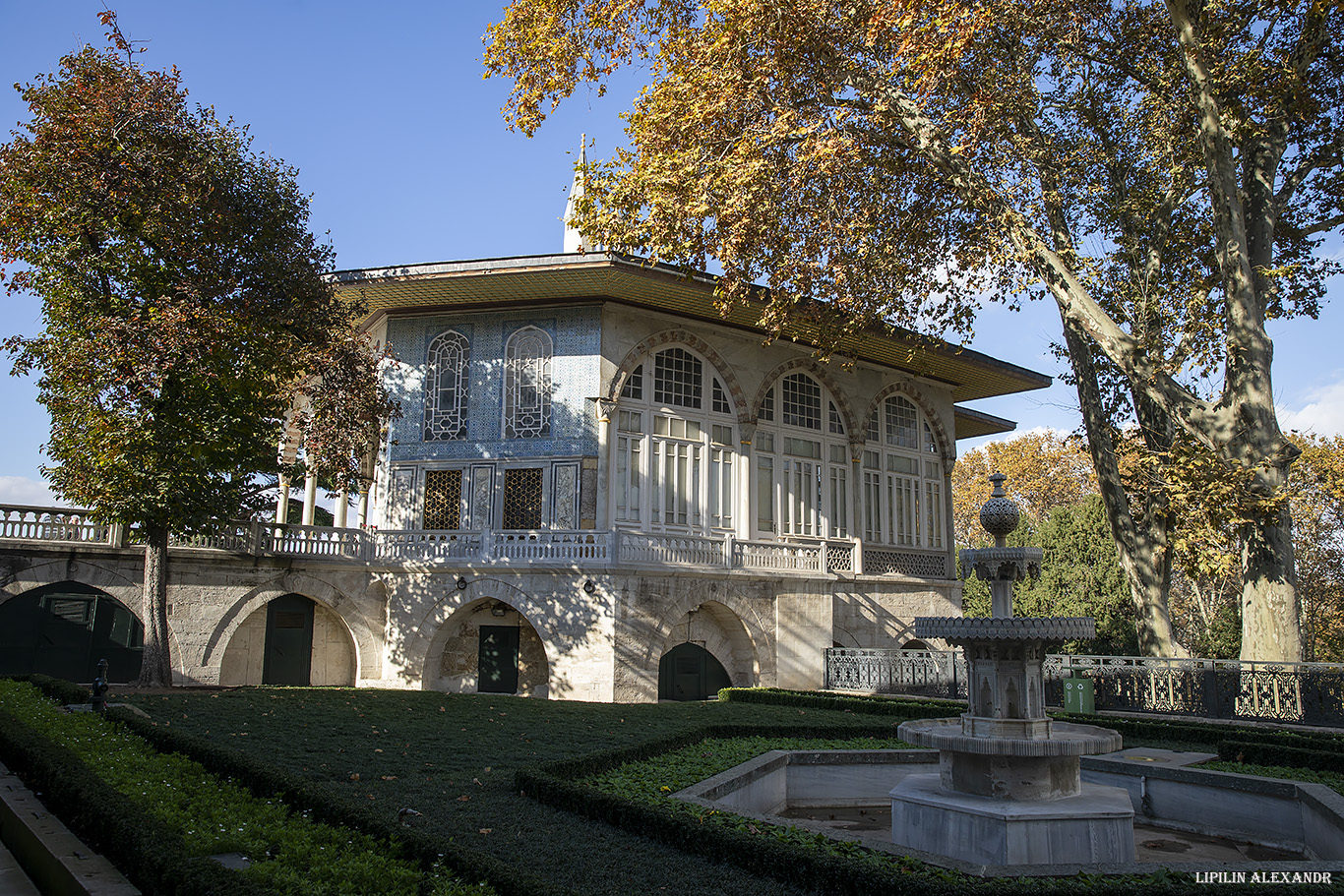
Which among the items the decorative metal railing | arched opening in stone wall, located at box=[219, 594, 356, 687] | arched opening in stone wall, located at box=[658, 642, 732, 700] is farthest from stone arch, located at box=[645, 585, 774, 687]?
arched opening in stone wall, located at box=[219, 594, 356, 687]

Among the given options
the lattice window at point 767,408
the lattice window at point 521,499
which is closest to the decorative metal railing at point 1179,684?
the lattice window at point 767,408

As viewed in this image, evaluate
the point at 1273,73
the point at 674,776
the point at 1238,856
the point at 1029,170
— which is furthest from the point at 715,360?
the point at 1238,856

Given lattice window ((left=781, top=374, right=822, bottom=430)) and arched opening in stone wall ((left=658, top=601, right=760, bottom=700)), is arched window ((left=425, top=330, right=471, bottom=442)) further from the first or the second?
lattice window ((left=781, top=374, right=822, bottom=430))

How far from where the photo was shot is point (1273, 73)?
41.1ft

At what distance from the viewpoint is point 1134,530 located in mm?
16766

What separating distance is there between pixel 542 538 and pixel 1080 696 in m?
9.31

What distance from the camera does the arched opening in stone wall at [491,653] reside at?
57.3 feet

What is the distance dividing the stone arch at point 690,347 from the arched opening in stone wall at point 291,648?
7.17m

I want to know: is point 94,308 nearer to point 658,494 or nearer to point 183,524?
point 183,524

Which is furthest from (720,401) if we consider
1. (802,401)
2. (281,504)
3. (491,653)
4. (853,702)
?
(281,504)

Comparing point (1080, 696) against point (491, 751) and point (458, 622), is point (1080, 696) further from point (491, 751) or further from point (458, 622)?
point (458, 622)

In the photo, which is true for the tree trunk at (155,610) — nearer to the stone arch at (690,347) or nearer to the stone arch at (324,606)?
the stone arch at (324,606)

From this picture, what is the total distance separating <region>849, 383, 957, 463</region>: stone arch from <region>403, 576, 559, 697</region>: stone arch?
902cm

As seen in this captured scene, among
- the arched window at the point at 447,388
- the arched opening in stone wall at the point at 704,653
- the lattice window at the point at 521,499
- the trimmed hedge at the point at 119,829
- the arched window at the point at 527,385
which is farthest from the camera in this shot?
the arched window at the point at 447,388
